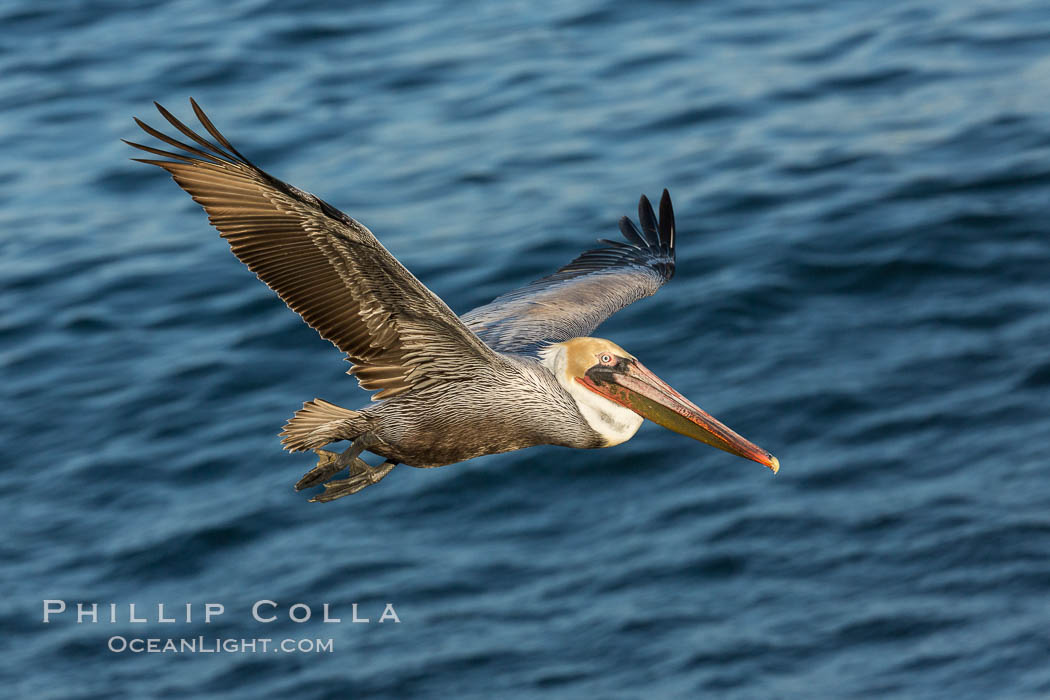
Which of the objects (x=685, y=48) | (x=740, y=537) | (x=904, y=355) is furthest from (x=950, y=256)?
(x=685, y=48)

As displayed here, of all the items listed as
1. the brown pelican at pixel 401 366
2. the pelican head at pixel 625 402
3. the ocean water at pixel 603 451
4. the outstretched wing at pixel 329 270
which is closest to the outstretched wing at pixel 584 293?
the brown pelican at pixel 401 366

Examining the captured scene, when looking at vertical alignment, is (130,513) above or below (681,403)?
below

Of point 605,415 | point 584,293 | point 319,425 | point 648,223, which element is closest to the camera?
point 605,415

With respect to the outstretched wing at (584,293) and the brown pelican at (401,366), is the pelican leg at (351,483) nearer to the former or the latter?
the brown pelican at (401,366)

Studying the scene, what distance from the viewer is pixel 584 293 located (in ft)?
35.6

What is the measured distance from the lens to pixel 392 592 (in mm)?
16375

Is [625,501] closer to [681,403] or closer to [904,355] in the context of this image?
[904,355]

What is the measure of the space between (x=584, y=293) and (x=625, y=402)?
2.44 m

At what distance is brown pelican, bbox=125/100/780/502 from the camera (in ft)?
25.9

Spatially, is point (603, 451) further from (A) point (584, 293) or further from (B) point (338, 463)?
(B) point (338, 463)

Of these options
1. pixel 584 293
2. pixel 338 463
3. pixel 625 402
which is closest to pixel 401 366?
pixel 338 463

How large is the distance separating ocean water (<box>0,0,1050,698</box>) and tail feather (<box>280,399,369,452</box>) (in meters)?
7.88

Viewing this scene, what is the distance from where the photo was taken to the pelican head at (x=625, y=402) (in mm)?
8492

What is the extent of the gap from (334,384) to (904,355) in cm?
710
